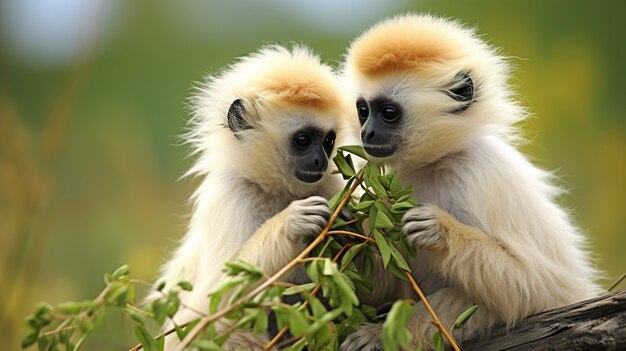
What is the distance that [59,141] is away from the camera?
5074 millimetres

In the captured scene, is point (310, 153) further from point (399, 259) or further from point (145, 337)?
point (145, 337)

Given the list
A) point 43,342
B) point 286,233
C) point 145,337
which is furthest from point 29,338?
point 286,233

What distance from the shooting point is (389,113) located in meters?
2.73

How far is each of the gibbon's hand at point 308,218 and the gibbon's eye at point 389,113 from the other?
0.42m

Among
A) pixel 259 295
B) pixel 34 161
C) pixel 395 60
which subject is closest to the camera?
pixel 259 295

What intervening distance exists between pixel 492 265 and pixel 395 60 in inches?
29.7

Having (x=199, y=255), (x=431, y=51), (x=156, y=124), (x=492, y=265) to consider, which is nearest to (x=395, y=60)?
(x=431, y=51)

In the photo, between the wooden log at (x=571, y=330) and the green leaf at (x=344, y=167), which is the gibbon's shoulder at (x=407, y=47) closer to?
the green leaf at (x=344, y=167)

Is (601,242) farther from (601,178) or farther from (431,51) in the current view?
(431,51)

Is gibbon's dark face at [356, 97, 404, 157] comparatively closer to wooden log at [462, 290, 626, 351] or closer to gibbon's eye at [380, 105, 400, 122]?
gibbon's eye at [380, 105, 400, 122]

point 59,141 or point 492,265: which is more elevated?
point 59,141

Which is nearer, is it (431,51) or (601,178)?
(431,51)

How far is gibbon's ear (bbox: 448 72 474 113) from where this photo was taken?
106 inches

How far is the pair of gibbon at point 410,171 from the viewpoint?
2.44m
